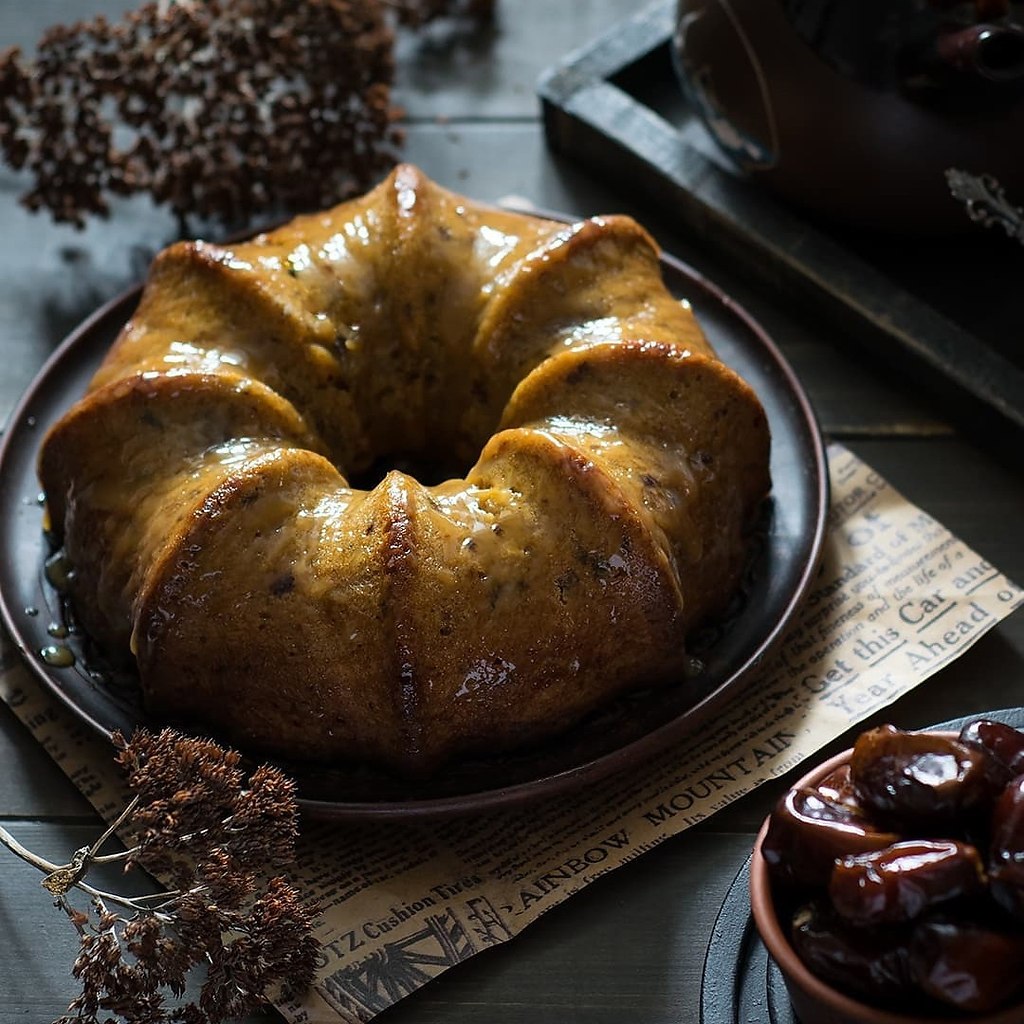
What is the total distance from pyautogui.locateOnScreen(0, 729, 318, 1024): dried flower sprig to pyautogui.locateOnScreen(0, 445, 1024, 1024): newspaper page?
92 millimetres

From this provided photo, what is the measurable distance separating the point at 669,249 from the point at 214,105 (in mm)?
661

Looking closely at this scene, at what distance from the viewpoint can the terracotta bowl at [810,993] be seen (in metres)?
1.13

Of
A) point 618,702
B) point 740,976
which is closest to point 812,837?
point 740,976

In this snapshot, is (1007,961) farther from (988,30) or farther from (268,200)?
(268,200)

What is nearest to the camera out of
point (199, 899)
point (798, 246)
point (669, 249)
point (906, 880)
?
point (906, 880)

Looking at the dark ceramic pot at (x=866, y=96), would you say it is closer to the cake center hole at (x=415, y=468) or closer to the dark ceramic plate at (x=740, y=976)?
the cake center hole at (x=415, y=468)

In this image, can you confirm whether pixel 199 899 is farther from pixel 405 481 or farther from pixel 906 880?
pixel 906 880

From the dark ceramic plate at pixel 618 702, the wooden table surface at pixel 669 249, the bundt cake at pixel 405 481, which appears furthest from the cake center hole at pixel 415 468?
the wooden table surface at pixel 669 249

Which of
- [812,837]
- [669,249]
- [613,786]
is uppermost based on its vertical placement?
[812,837]

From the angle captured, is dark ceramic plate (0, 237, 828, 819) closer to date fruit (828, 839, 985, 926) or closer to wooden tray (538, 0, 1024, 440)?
wooden tray (538, 0, 1024, 440)

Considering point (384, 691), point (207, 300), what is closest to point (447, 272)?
point (207, 300)

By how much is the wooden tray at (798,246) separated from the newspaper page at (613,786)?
22cm

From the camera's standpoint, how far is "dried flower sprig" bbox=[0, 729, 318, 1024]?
1312mm

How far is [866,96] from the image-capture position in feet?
6.28
